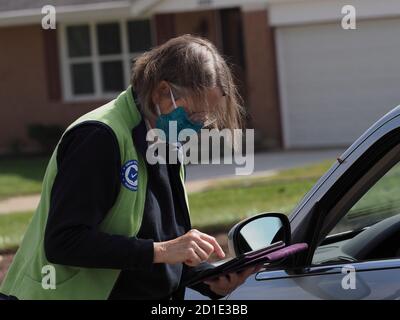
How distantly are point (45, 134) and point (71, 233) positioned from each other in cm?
1642

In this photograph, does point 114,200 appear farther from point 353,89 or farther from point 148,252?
point 353,89

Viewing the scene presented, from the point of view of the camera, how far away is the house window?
19.8 m

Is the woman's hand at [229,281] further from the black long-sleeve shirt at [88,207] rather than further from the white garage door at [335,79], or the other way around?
the white garage door at [335,79]

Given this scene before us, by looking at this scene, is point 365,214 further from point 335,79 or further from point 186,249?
point 335,79

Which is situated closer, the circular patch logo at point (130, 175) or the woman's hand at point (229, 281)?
the circular patch logo at point (130, 175)

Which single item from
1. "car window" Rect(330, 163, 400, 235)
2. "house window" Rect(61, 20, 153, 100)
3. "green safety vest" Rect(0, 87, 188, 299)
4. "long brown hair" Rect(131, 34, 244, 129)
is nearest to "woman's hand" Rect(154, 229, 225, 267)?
"green safety vest" Rect(0, 87, 188, 299)

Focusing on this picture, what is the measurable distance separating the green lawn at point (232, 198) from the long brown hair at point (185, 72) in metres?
6.14

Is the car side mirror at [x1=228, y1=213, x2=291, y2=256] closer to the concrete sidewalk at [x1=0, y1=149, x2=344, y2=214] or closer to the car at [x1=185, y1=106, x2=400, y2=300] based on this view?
the car at [x1=185, y1=106, x2=400, y2=300]

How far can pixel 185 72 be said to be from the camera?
9.34ft

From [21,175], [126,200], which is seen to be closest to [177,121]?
[126,200]

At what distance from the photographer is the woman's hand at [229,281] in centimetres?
304

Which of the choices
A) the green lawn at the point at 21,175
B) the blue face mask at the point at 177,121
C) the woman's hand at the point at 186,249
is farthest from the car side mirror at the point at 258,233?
the green lawn at the point at 21,175

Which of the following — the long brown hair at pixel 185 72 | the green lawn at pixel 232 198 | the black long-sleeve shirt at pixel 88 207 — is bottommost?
the green lawn at pixel 232 198

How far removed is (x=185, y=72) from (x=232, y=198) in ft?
27.9
